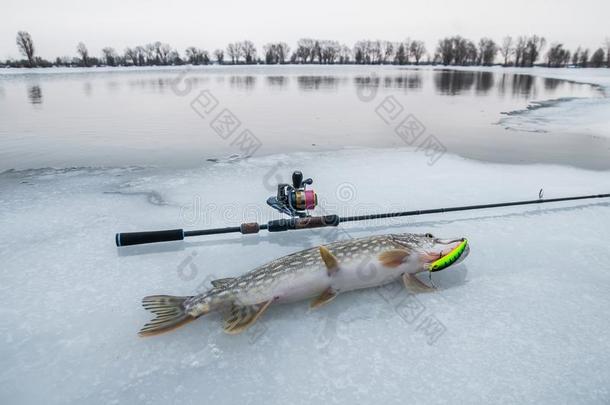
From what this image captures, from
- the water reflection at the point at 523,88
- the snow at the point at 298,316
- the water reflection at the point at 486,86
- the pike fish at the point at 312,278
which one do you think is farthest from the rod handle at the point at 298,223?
the water reflection at the point at 523,88

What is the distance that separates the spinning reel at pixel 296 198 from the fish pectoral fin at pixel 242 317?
53.7 inches

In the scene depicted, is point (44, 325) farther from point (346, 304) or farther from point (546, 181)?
point (546, 181)

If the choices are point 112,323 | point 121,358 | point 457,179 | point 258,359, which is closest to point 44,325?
point 112,323

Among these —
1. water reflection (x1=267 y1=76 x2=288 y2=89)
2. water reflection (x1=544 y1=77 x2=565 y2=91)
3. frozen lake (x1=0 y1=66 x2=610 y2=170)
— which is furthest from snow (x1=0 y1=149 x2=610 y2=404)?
water reflection (x1=544 y1=77 x2=565 y2=91)

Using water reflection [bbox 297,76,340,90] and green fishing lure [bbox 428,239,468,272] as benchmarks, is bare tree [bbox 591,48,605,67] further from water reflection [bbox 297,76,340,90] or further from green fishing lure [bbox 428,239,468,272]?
green fishing lure [bbox 428,239,468,272]

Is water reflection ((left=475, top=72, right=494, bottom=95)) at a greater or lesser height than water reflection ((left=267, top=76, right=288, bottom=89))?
lesser

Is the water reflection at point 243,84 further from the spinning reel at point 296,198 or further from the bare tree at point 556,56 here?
the bare tree at point 556,56

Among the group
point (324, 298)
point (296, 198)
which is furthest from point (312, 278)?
point (296, 198)

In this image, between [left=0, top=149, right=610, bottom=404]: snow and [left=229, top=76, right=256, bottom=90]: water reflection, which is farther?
[left=229, top=76, right=256, bottom=90]: water reflection

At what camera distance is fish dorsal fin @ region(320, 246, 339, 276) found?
3.16 m

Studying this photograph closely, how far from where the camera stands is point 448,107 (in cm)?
1706

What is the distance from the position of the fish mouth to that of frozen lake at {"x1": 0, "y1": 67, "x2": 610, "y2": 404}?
276 mm

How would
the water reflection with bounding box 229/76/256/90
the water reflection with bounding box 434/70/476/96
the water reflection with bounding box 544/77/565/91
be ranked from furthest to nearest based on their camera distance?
the water reflection with bounding box 229/76/256/90
the water reflection with bounding box 544/77/565/91
the water reflection with bounding box 434/70/476/96

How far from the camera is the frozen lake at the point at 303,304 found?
264 cm
